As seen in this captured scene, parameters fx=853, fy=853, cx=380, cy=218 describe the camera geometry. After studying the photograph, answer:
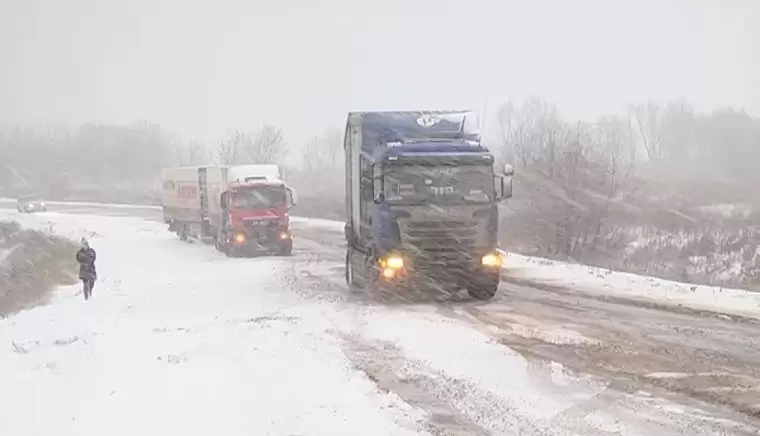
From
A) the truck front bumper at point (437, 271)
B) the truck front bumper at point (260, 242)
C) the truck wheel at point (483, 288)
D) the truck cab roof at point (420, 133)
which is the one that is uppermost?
the truck cab roof at point (420, 133)

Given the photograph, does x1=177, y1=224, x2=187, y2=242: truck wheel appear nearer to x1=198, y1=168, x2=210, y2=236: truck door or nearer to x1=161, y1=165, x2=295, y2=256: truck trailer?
x1=198, y1=168, x2=210, y2=236: truck door

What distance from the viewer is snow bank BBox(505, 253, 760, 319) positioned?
16.8m

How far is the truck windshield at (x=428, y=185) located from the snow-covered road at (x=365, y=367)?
214 centimetres

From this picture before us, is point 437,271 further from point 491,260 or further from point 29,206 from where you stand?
point 29,206

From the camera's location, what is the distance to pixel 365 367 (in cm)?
1102

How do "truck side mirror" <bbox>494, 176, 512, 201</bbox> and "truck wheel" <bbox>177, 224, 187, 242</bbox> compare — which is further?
"truck wheel" <bbox>177, 224, 187, 242</bbox>

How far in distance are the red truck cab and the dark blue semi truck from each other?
1514 centimetres

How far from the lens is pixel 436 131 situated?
1758 cm

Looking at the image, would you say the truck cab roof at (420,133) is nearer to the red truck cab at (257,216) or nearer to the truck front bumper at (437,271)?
the truck front bumper at (437,271)

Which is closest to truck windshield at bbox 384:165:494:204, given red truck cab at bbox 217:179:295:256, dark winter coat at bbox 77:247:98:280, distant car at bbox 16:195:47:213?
dark winter coat at bbox 77:247:98:280

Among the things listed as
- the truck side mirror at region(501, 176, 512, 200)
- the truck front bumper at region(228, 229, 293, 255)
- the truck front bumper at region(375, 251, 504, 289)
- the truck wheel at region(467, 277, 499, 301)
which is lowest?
the truck front bumper at region(228, 229, 293, 255)

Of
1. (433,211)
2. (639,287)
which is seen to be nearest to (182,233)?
(639,287)

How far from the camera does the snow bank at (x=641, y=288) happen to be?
55.0 feet

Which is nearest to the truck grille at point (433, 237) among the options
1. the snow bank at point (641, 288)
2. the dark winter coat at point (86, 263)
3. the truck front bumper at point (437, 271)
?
the truck front bumper at point (437, 271)
